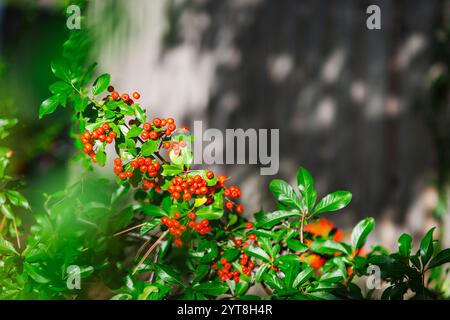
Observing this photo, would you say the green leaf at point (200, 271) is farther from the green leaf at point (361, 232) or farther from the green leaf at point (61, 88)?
the green leaf at point (61, 88)

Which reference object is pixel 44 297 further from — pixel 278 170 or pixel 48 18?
pixel 48 18

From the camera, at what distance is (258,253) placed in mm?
1460

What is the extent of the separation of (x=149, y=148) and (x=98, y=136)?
15 cm

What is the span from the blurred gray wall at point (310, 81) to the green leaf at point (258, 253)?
6.88 feet

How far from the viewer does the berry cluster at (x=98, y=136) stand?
1375 mm

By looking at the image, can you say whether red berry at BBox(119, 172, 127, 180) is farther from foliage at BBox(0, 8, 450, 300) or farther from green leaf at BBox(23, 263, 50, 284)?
green leaf at BBox(23, 263, 50, 284)

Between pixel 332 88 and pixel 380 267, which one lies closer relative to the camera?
pixel 380 267

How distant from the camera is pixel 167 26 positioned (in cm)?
360

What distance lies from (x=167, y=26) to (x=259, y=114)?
0.94 metres

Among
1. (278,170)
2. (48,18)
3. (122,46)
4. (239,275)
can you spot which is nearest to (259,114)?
(278,170)

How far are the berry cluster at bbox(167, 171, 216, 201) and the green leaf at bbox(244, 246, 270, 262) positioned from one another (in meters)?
0.23

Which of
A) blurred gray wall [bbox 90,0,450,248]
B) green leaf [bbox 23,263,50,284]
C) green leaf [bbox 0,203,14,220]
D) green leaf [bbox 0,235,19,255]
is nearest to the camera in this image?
green leaf [bbox 23,263,50,284]

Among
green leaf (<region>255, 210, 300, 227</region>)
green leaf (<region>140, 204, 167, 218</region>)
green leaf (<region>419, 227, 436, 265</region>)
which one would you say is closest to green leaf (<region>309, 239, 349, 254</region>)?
→ green leaf (<region>255, 210, 300, 227</region>)

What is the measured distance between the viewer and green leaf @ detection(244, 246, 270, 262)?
1459 millimetres
